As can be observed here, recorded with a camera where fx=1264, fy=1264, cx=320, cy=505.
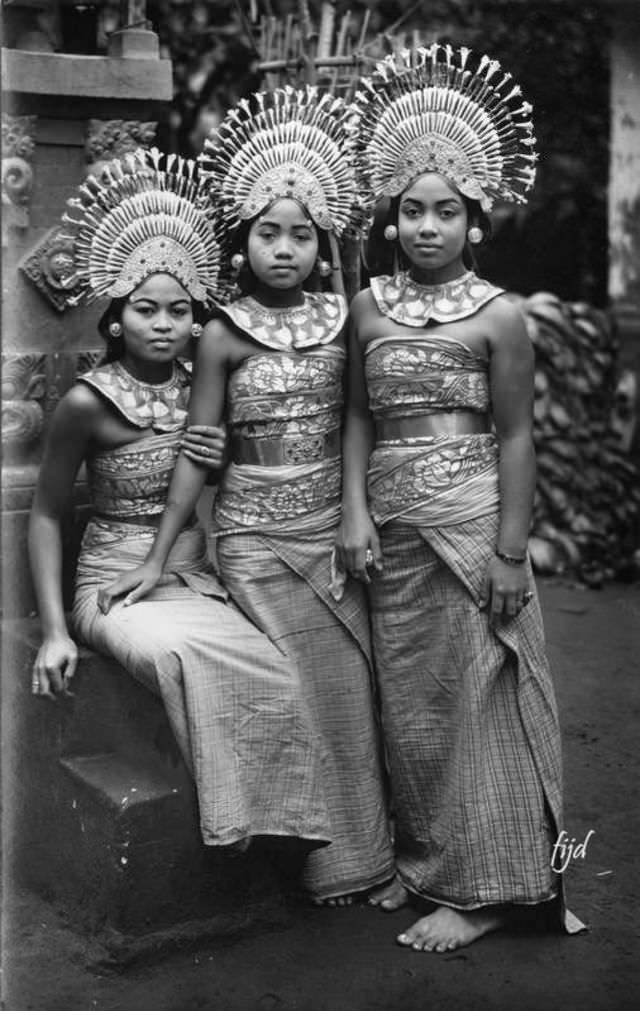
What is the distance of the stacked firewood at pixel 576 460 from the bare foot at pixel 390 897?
3547 mm

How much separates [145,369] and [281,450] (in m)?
0.41

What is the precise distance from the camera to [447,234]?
295cm

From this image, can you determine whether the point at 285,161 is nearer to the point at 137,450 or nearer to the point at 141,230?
the point at 141,230

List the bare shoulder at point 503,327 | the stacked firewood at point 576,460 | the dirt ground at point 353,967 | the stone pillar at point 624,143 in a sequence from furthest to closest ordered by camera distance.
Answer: the stone pillar at point 624,143, the stacked firewood at point 576,460, the bare shoulder at point 503,327, the dirt ground at point 353,967

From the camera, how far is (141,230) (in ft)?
10.0

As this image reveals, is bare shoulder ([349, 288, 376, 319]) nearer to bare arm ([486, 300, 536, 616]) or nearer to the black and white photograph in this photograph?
the black and white photograph

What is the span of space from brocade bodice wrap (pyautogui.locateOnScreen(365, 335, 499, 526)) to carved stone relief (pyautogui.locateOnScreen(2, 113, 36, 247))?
3.55 feet

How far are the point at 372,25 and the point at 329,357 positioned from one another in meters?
5.54

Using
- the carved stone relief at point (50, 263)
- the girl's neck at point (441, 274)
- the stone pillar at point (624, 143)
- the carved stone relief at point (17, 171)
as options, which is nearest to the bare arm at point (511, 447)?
the girl's neck at point (441, 274)

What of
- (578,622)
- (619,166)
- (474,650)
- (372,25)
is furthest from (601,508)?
(474,650)

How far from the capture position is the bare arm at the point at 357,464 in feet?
10.0

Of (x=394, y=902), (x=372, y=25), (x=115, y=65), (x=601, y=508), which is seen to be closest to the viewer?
(x=394, y=902)

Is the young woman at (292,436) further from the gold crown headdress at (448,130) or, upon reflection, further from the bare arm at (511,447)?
the bare arm at (511,447)

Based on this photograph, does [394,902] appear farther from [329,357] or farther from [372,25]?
[372,25]
